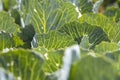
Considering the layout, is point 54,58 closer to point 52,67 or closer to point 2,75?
point 52,67

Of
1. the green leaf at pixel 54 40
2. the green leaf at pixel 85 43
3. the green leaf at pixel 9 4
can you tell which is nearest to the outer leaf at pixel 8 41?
the green leaf at pixel 54 40

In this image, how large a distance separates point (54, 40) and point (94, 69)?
484 mm

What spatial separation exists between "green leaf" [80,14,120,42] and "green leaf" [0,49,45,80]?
56 cm

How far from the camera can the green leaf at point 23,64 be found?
950 mm

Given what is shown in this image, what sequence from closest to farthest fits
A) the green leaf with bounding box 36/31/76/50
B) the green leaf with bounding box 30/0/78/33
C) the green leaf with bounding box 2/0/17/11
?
the green leaf with bounding box 36/31/76/50
the green leaf with bounding box 30/0/78/33
the green leaf with bounding box 2/0/17/11

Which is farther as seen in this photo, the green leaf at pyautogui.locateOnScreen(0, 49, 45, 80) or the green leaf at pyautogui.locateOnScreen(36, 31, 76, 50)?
the green leaf at pyautogui.locateOnScreen(36, 31, 76, 50)

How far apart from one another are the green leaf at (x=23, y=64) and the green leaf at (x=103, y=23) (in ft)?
1.84

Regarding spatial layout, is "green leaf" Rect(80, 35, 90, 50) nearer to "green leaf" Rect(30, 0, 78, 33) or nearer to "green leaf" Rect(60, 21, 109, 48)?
"green leaf" Rect(60, 21, 109, 48)

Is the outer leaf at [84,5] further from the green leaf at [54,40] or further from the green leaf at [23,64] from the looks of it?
the green leaf at [23,64]

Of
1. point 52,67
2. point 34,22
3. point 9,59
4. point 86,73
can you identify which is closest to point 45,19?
point 34,22

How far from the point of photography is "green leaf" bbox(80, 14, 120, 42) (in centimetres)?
145

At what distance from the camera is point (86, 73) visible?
830mm

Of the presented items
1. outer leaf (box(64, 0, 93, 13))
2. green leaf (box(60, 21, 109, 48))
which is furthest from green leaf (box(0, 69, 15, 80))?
outer leaf (box(64, 0, 93, 13))

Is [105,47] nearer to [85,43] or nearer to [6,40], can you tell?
[85,43]
